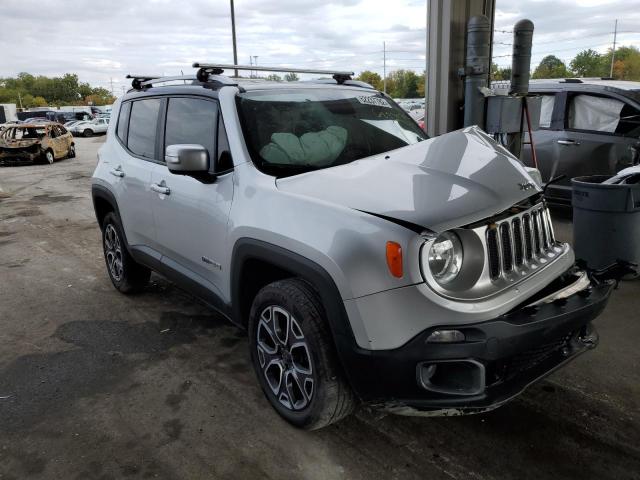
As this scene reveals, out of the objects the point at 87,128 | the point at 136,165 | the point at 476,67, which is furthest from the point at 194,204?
the point at 87,128

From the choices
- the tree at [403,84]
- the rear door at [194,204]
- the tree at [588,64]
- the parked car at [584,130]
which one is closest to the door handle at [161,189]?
the rear door at [194,204]

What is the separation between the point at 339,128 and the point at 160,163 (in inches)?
54.9

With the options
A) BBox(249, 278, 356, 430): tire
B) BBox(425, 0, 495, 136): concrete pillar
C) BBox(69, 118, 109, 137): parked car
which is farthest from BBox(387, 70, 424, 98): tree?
BBox(249, 278, 356, 430): tire

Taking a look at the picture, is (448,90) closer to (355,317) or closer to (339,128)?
(339,128)

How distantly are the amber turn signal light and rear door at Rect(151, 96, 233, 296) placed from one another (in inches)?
47.4

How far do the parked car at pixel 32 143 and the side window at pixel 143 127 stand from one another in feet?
55.2

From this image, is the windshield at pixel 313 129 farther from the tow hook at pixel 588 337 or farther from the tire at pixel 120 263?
the tire at pixel 120 263

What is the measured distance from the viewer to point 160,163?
4.04 metres

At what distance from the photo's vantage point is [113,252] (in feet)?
17.2

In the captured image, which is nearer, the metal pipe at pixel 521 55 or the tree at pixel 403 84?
the metal pipe at pixel 521 55

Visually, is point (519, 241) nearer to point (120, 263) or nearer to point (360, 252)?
point (360, 252)

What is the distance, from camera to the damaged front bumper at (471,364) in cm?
229

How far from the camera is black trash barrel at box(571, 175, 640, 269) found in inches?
190

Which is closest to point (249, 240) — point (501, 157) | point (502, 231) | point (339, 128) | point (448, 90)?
point (339, 128)
